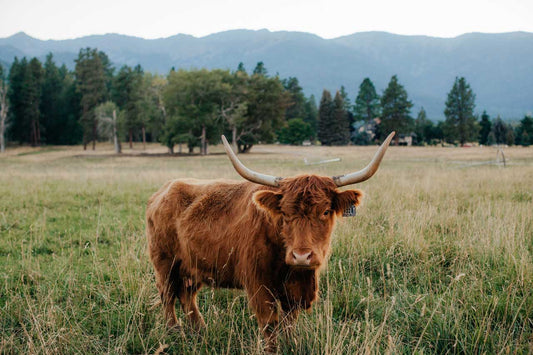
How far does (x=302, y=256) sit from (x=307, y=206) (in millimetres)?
478

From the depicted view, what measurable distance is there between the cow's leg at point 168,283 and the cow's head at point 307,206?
5.19 feet

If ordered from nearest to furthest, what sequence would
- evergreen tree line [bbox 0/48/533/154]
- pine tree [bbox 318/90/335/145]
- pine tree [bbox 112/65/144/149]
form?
evergreen tree line [bbox 0/48/533/154], pine tree [bbox 112/65/144/149], pine tree [bbox 318/90/335/145]

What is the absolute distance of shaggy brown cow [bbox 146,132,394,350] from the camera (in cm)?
321

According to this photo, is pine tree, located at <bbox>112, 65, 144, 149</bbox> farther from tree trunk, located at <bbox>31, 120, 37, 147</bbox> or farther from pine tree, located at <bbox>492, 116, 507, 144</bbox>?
pine tree, located at <bbox>492, 116, 507, 144</bbox>

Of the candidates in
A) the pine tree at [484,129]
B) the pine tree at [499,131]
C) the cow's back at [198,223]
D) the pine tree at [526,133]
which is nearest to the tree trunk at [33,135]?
the cow's back at [198,223]

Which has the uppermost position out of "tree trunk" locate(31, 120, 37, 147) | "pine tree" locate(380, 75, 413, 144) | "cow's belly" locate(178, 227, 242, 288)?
"pine tree" locate(380, 75, 413, 144)

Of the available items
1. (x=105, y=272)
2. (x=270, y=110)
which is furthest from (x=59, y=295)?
(x=270, y=110)

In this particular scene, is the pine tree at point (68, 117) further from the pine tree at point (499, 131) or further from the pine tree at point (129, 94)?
the pine tree at point (499, 131)

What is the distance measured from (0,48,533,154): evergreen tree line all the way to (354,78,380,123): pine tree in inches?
10.5

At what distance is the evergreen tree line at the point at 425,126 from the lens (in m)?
72.4

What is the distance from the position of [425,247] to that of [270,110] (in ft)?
172

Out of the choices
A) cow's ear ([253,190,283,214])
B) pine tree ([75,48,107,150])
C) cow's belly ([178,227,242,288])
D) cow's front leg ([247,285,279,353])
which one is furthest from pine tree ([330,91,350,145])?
cow's front leg ([247,285,279,353])

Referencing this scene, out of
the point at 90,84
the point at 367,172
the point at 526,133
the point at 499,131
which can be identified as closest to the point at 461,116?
the point at 499,131

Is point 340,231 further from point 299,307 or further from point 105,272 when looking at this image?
point 105,272
